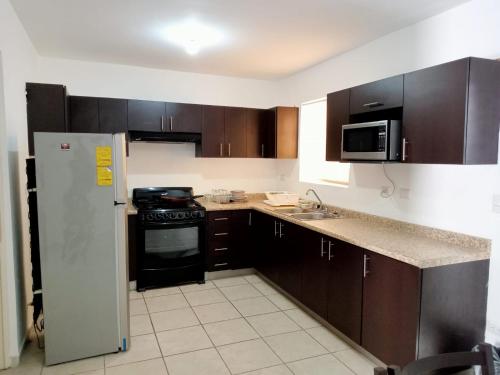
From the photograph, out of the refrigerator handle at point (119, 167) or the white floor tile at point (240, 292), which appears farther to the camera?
the white floor tile at point (240, 292)

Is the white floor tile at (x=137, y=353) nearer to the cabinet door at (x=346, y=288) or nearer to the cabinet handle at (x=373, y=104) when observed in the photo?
the cabinet door at (x=346, y=288)

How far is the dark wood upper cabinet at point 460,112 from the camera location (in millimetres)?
2072

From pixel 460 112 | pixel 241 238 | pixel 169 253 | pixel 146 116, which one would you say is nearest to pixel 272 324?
pixel 241 238

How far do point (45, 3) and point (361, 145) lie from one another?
2.54 metres

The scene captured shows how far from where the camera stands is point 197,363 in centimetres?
248

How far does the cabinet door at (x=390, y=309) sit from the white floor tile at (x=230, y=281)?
6.02 feet

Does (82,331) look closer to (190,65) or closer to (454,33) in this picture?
(190,65)

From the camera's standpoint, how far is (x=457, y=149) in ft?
6.92

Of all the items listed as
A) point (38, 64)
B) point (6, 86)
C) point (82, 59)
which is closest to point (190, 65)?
point (82, 59)

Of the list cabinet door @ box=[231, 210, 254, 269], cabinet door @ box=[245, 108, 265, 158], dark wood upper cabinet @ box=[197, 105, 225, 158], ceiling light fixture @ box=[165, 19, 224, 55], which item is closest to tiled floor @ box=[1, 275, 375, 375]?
cabinet door @ box=[231, 210, 254, 269]

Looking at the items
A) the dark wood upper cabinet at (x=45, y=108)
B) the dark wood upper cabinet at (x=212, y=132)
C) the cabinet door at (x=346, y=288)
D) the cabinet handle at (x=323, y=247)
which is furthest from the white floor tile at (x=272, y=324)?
the dark wood upper cabinet at (x=45, y=108)

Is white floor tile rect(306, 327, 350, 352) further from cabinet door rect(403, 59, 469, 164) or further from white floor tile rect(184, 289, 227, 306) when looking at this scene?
cabinet door rect(403, 59, 469, 164)

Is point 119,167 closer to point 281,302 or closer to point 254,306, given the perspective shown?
point 254,306

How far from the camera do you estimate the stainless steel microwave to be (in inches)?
98.2
